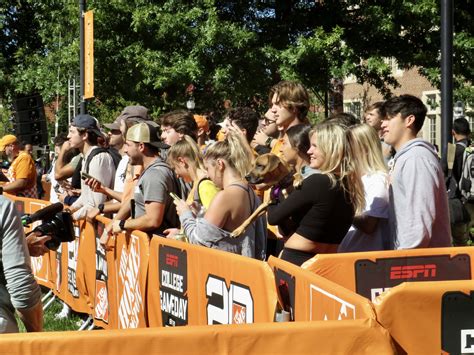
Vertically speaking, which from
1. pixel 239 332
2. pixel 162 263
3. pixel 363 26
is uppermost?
pixel 363 26

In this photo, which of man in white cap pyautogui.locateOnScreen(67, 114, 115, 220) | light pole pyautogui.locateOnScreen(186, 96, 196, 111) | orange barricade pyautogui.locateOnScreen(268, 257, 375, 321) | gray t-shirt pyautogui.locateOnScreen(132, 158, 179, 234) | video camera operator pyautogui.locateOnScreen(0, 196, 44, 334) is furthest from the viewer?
light pole pyautogui.locateOnScreen(186, 96, 196, 111)

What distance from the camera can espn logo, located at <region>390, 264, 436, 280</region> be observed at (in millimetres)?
4922

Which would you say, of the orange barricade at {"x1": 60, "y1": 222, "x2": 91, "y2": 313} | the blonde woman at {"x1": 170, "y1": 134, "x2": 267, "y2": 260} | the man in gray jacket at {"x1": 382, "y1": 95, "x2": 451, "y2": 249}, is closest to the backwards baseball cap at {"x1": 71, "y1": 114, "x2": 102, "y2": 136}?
the orange barricade at {"x1": 60, "y1": 222, "x2": 91, "y2": 313}

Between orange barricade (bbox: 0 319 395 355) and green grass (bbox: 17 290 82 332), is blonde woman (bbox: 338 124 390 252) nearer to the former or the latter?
orange barricade (bbox: 0 319 395 355)

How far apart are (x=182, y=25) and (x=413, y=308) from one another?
18.5 m

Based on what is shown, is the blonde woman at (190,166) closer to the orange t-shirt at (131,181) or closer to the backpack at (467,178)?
the orange t-shirt at (131,181)

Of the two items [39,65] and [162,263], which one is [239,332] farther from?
[39,65]

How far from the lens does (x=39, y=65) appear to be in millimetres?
27031

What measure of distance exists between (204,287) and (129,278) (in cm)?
195

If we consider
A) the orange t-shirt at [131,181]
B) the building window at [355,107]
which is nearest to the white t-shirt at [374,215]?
the orange t-shirt at [131,181]

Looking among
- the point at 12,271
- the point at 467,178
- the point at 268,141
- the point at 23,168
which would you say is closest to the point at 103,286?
the point at 268,141

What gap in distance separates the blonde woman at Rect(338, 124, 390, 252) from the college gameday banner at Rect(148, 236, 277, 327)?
0.87 meters

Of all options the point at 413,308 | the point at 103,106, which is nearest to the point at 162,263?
the point at 413,308

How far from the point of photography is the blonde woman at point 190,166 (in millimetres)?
6641
